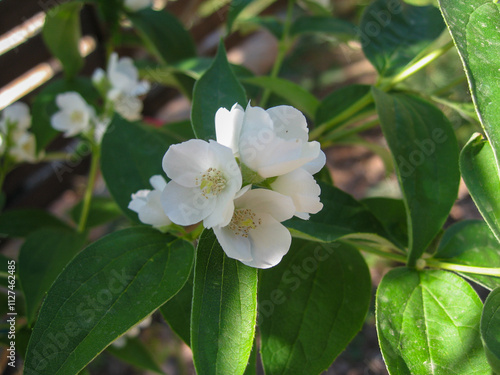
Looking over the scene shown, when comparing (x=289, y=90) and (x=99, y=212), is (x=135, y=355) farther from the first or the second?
(x=289, y=90)

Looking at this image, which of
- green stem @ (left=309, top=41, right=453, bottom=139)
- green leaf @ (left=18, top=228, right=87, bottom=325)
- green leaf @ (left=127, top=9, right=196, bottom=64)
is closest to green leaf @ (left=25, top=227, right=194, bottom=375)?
green leaf @ (left=18, top=228, right=87, bottom=325)

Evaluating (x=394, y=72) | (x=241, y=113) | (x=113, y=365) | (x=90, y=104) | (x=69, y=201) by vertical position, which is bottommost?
(x=113, y=365)

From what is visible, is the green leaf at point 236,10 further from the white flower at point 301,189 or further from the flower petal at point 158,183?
the white flower at point 301,189

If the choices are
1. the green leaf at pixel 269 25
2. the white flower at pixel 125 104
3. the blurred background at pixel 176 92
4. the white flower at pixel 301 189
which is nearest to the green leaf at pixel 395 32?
the blurred background at pixel 176 92

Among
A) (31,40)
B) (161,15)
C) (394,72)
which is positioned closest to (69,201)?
(31,40)

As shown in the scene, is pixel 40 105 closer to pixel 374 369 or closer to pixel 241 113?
pixel 241 113

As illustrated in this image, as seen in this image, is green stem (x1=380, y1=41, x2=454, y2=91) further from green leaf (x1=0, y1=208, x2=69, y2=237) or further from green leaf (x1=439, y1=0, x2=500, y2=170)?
green leaf (x1=0, y1=208, x2=69, y2=237)
